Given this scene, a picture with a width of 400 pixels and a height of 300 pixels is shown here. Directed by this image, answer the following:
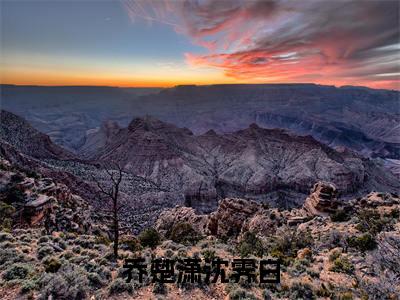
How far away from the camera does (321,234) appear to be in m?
23.8

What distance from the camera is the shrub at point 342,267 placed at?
1511 cm

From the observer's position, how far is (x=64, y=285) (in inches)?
408

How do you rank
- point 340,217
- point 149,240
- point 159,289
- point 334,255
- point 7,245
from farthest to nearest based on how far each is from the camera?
point 340,217
point 149,240
point 334,255
point 7,245
point 159,289

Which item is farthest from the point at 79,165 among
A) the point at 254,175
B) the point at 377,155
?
the point at 377,155

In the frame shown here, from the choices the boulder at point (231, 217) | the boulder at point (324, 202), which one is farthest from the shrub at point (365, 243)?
the boulder at point (231, 217)

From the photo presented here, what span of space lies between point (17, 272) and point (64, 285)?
116 inches

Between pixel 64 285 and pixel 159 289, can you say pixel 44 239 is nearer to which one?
pixel 64 285

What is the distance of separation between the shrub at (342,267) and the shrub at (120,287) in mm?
11034

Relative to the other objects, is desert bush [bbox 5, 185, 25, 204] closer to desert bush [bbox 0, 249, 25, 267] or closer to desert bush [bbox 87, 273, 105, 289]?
desert bush [bbox 0, 249, 25, 267]

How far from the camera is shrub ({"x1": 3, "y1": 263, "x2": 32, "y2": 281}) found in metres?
11.3

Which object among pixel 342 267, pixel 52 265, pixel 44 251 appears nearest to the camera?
pixel 52 265

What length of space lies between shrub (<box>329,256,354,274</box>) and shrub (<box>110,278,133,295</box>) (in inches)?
434

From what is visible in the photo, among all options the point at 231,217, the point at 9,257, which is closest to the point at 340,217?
the point at 231,217

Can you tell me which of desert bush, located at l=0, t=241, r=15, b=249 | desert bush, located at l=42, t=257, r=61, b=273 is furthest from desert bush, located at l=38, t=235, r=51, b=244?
desert bush, located at l=42, t=257, r=61, b=273
